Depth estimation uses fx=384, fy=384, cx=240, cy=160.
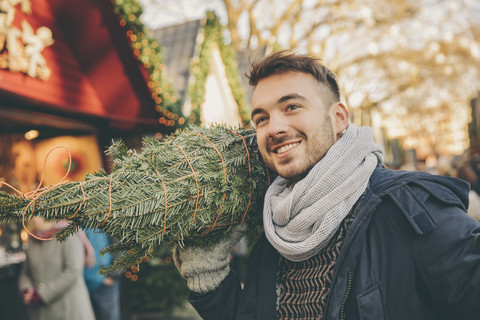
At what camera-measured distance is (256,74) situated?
6.28 ft

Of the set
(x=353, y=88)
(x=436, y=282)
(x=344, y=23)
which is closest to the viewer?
(x=436, y=282)

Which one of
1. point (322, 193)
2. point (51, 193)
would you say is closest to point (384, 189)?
point (322, 193)

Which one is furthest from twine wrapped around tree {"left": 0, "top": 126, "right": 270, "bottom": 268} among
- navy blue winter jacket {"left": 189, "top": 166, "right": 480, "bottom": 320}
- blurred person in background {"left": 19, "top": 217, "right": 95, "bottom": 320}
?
blurred person in background {"left": 19, "top": 217, "right": 95, "bottom": 320}

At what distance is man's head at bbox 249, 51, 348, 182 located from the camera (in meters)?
1.75

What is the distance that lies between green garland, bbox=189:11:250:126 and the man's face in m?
3.88

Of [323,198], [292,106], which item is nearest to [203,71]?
[292,106]

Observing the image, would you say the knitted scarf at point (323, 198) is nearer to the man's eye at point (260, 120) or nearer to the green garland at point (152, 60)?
the man's eye at point (260, 120)

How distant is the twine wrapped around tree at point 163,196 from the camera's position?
154cm

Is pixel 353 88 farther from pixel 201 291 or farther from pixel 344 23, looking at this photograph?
pixel 201 291

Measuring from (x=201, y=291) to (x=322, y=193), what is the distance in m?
0.80

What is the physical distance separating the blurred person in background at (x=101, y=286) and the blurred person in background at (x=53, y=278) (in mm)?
545

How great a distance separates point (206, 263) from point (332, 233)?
65 cm

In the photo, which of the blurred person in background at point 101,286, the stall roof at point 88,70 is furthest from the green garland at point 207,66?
the blurred person in background at point 101,286

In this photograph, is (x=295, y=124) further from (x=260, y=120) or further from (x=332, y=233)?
(x=332, y=233)
